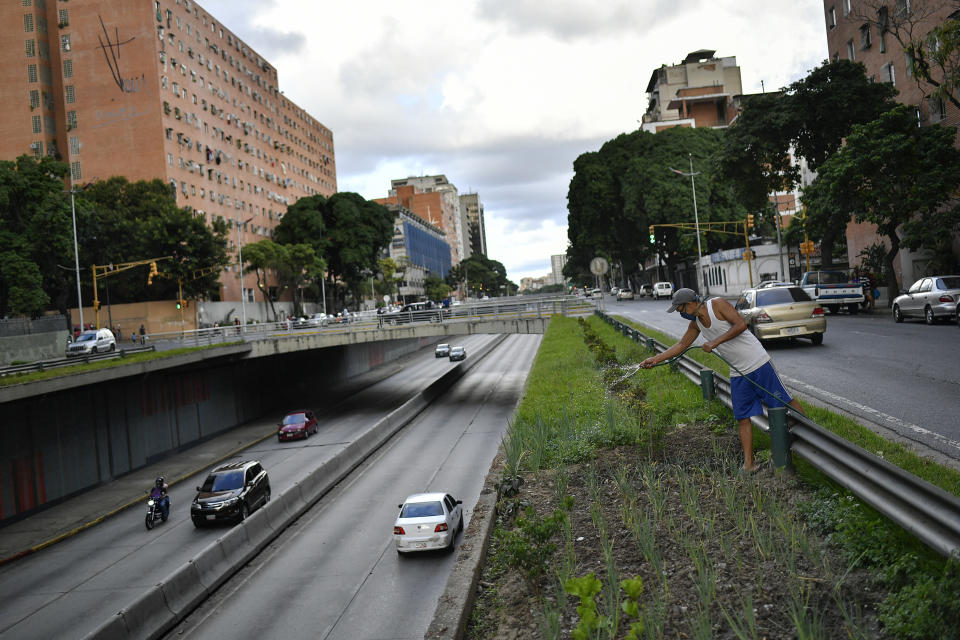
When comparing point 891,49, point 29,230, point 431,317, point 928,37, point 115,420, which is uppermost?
point 891,49

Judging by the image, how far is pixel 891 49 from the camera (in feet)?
130

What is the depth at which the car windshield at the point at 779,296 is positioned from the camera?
19.1m

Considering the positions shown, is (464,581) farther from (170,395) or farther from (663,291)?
(663,291)

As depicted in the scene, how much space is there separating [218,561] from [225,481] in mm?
7385

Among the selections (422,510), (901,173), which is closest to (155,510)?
(422,510)

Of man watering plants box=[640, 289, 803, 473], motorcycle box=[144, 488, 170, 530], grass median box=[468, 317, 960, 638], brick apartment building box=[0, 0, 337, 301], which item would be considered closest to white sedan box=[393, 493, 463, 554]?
grass median box=[468, 317, 960, 638]

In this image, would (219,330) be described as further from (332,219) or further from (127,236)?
(332,219)

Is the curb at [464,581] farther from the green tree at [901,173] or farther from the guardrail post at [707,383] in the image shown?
the green tree at [901,173]

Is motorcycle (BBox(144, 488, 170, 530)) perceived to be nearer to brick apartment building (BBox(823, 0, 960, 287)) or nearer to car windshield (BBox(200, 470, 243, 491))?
car windshield (BBox(200, 470, 243, 491))

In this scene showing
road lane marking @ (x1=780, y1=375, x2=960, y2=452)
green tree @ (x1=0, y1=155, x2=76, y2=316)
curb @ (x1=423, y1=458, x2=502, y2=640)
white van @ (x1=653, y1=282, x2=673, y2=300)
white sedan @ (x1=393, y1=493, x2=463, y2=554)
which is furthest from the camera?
white van @ (x1=653, y1=282, x2=673, y2=300)

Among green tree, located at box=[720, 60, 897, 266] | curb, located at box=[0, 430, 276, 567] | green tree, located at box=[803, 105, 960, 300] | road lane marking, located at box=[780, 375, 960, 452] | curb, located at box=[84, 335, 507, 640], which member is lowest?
curb, located at box=[0, 430, 276, 567]

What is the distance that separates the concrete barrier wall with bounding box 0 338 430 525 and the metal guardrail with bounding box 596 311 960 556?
26.9 m

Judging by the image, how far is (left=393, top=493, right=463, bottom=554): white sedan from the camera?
15016mm

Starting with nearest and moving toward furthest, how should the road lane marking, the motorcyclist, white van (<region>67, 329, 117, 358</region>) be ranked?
the road lane marking < the motorcyclist < white van (<region>67, 329, 117, 358</region>)
